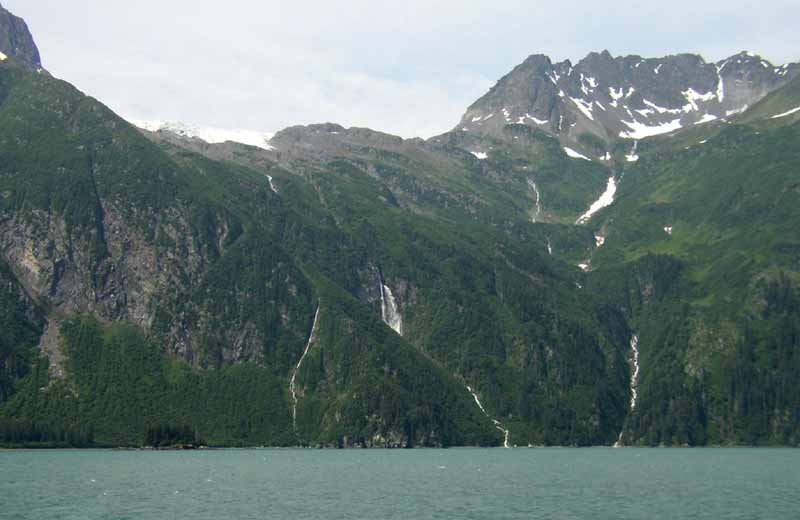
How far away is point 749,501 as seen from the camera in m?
121

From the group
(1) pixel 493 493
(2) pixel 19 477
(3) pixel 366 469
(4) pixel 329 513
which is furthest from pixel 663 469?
(2) pixel 19 477

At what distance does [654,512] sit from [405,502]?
29874mm

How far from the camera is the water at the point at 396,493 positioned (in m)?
110

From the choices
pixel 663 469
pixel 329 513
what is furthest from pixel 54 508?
pixel 663 469

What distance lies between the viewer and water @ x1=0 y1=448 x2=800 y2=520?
10981cm

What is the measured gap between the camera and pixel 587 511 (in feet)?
363

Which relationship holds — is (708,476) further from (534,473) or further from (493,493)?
(493,493)

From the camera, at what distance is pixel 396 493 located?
134625mm

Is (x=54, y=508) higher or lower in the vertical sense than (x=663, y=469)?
lower

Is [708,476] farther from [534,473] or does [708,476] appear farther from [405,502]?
[405,502]

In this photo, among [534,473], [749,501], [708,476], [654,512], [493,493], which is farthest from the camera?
[534,473]

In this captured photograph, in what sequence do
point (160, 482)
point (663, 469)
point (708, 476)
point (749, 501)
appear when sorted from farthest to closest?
point (663, 469), point (708, 476), point (160, 482), point (749, 501)

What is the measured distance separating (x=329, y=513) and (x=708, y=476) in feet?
277

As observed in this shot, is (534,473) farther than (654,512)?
Yes
